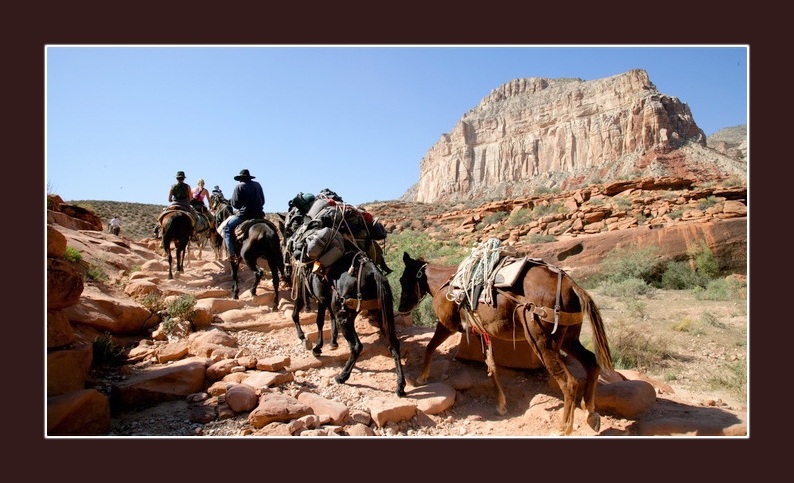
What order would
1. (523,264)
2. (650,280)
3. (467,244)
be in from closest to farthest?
(523,264) → (650,280) → (467,244)

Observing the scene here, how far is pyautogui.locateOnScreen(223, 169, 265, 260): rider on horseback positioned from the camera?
8773 mm

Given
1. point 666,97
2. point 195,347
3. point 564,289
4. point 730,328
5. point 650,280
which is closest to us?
point 564,289

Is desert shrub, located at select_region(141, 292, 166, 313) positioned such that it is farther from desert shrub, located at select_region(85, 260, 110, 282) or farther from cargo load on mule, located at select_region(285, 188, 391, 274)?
cargo load on mule, located at select_region(285, 188, 391, 274)

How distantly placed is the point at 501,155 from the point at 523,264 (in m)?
91.2

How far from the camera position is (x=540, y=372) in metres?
5.51

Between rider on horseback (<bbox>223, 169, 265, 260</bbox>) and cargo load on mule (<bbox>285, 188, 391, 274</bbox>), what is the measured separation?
1.43 m

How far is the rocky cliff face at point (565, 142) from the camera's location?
60.9 m

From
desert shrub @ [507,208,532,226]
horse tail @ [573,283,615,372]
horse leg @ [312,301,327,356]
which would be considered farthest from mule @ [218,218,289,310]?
desert shrub @ [507,208,532,226]

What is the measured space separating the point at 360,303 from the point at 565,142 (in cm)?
8418

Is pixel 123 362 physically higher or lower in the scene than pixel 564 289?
lower

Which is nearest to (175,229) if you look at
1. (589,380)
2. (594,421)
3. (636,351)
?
(589,380)

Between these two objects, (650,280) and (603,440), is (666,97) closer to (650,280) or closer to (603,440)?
(650,280)

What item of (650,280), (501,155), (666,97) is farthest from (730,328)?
(501,155)

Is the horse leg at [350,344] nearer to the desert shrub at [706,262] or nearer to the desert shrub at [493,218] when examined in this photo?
the desert shrub at [706,262]
